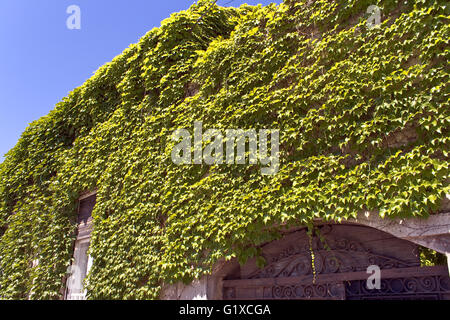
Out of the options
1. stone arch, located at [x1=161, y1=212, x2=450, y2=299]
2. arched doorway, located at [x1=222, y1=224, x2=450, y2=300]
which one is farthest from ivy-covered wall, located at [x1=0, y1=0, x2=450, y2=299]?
arched doorway, located at [x1=222, y1=224, x2=450, y2=300]

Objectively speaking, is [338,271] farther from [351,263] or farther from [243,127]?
[243,127]

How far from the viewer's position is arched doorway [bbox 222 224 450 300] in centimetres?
323

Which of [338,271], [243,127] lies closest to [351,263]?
[338,271]

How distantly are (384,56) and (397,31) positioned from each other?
270 millimetres

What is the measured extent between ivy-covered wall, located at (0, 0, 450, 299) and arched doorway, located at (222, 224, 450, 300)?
44cm

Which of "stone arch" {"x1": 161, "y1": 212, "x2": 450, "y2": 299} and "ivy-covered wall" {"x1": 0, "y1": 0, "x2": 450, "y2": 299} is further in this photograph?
"ivy-covered wall" {"x1": 0, "y1": 0, "x2": 450, "y2": 299}

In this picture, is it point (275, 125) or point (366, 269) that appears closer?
point (366, 269)

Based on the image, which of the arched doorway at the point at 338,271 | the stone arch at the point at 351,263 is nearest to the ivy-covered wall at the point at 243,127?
the stone arch at the point at 351,263

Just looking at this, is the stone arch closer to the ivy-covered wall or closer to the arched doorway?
the arched doorway

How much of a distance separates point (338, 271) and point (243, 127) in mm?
2066

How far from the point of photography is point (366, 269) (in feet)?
11.6

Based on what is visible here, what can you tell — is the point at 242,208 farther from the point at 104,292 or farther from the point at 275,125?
the point at 104,292

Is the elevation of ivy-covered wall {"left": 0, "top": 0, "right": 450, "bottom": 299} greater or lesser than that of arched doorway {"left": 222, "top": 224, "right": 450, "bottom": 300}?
greater
